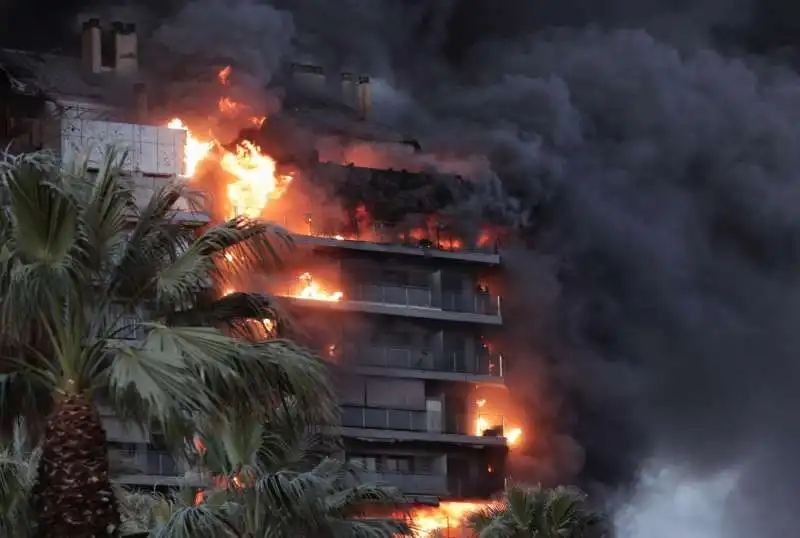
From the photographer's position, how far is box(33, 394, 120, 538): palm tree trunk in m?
25.2

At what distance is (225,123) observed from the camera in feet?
292

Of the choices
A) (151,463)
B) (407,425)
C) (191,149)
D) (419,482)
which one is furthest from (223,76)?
(151,463)

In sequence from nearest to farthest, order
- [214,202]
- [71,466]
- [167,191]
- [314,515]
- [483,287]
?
[71,466], [167,191], [314,515], [214,202], [483,287]

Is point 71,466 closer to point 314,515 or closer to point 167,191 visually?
point 167,191

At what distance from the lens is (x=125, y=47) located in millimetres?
91250

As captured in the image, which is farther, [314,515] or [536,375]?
[536,375]

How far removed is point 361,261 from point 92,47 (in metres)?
16.9

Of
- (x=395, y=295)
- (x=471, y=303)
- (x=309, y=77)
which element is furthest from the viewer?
(x=309, y=77)

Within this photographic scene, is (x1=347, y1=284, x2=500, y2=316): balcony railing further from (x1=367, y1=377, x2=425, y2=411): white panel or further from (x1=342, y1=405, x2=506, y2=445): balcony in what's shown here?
(x1=342, y1=405, x2=506, y2=445): balcony

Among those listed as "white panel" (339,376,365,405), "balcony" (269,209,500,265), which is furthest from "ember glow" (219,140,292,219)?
"white panel" (339,376,365,405)

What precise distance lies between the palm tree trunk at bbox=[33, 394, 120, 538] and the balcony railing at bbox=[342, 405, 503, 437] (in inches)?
2296

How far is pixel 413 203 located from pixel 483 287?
5.76 meters

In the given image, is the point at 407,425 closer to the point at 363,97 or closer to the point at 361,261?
the point at 361,261

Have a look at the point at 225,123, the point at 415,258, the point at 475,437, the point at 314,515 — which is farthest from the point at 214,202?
the point at 314,515
